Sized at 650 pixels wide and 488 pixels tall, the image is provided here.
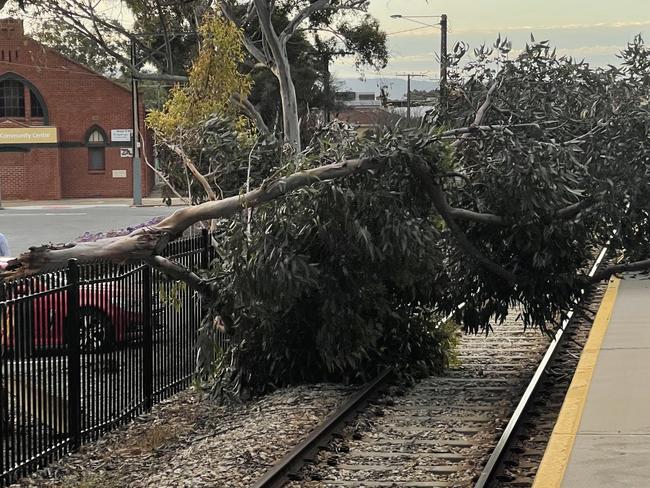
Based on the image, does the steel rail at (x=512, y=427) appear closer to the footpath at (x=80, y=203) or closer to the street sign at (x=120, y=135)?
the footpath at (x=80, y=203)

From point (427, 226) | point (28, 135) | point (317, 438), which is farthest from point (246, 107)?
point (28, 135)

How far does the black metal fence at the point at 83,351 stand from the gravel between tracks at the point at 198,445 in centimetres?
20

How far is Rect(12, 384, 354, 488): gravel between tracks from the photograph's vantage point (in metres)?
8.77

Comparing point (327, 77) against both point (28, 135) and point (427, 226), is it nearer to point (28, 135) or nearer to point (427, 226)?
point (28, 135)

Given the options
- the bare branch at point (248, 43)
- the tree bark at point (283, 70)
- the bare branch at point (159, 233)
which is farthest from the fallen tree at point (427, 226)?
the bare branch at point (248, 43)

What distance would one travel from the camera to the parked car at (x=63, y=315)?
898cm

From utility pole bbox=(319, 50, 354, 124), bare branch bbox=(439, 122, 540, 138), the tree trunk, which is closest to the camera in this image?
bare branch bbox=(439, 122, 540, 138)

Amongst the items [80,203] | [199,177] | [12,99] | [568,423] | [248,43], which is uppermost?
[12,99]

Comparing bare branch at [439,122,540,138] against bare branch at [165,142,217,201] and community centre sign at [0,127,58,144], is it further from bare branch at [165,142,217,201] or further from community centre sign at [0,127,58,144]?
community centre sign at [0,127,58,144]

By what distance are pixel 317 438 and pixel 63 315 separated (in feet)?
8.46

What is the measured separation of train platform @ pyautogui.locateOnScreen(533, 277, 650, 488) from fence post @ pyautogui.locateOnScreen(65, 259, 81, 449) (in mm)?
4323

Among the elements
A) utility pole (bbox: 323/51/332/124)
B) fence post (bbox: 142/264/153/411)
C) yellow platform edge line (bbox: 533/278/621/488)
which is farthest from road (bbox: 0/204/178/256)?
yellow platform edge line (bbox: 533/278/621/488)

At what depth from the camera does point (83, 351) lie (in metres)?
10.4

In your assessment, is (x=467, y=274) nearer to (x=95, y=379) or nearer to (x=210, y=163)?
(x=210, y=163)
